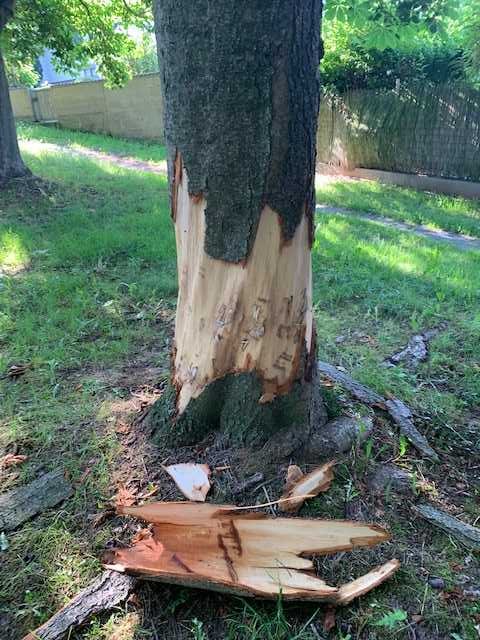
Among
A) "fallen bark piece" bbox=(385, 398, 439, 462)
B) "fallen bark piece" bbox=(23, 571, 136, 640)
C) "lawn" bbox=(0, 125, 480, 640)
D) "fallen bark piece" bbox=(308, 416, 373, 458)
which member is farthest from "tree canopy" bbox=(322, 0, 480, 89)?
"fallen bark piece" bbox=(23, 571, 136, 640)

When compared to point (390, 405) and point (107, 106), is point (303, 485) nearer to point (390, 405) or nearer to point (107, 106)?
point (390, 405)

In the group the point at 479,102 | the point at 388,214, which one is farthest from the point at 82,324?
the point at 479,102

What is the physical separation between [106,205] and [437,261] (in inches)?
169

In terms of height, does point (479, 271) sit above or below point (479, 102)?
below

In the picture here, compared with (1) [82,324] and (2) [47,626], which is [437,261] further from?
(2) [47,626]

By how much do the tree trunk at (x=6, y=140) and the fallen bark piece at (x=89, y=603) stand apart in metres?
6.73

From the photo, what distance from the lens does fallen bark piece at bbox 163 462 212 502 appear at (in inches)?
74.7

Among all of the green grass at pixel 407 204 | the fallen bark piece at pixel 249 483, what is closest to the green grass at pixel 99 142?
the green grass at pixel 407 204

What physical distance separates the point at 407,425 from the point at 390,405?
16cm

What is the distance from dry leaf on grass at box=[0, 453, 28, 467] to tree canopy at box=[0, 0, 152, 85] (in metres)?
7.34

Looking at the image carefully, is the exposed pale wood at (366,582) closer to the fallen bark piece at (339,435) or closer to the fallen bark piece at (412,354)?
the fallen bark piece at (339,435)

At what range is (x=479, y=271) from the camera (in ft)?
15.4

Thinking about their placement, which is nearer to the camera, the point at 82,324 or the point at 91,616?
the point at 91,616

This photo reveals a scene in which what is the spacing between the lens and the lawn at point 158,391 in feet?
5.16
